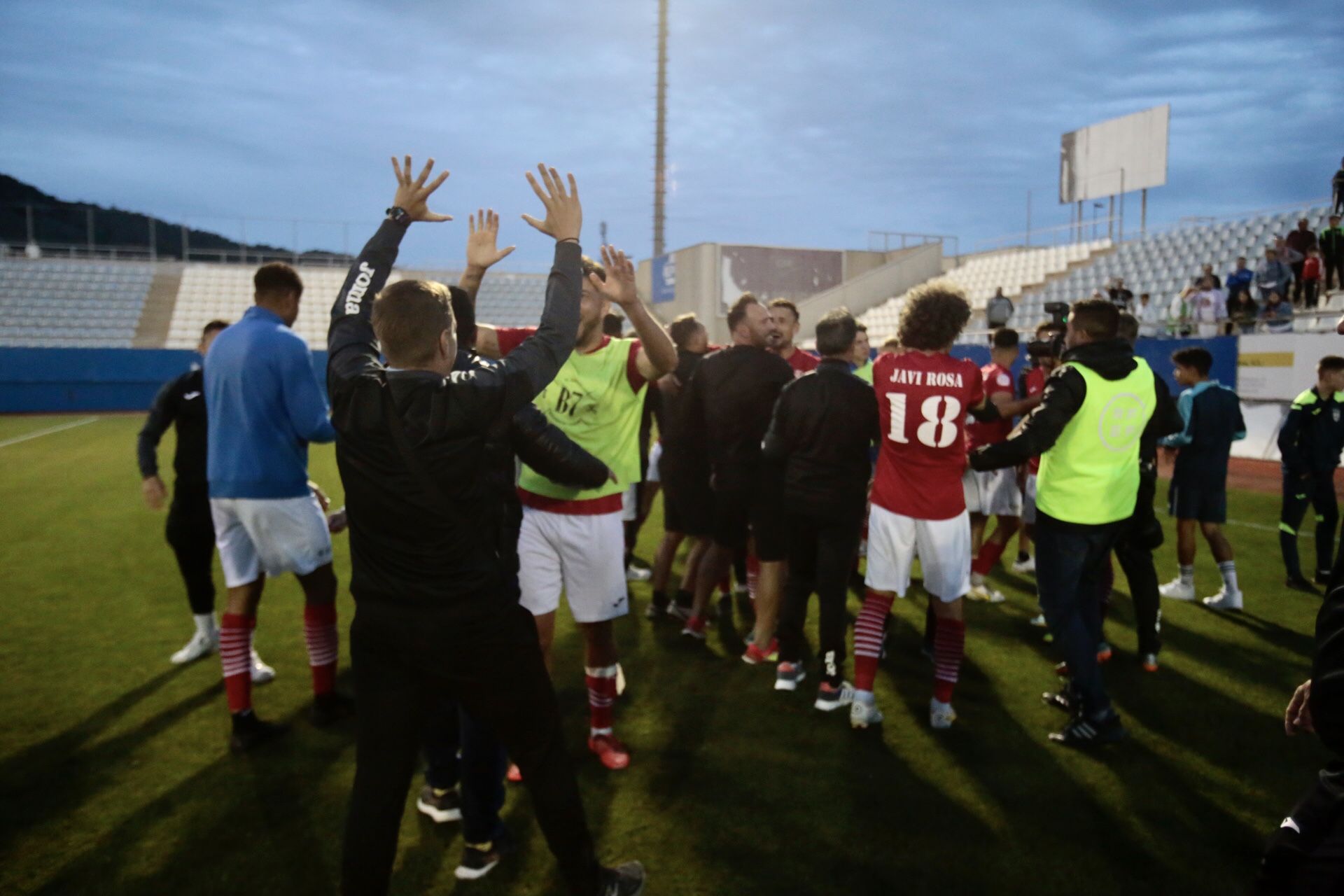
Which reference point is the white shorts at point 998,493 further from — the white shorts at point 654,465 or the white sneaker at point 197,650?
the white sneaker at point 197,650

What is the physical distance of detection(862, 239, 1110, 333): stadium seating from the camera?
26281mm

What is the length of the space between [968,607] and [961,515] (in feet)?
7.93

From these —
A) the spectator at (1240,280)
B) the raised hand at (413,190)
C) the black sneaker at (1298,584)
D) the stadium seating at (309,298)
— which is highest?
the stadium seating at (309,298)

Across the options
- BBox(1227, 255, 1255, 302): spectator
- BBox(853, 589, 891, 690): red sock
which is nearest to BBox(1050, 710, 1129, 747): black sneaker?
BBox(853, 589, 891, 690): red sock

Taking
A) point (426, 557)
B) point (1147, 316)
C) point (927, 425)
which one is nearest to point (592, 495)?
point (426, 557)

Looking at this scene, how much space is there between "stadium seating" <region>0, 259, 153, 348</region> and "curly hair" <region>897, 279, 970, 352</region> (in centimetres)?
3400

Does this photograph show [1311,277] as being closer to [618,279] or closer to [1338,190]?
[1338,190]

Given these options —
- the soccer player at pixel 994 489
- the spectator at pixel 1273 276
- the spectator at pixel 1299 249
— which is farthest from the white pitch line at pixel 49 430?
the spectator at pixel 1299 249

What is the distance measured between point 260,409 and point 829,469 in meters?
2.81

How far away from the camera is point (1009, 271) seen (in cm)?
2814

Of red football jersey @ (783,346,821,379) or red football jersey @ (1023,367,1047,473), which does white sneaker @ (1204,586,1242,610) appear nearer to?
red football jersey @ (1023,367,1047,473)

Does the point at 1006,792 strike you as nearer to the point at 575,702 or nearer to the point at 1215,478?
the point at 575,702

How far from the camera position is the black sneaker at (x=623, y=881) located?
2602 mm

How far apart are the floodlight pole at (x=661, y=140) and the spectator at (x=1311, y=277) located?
23.6 metres
